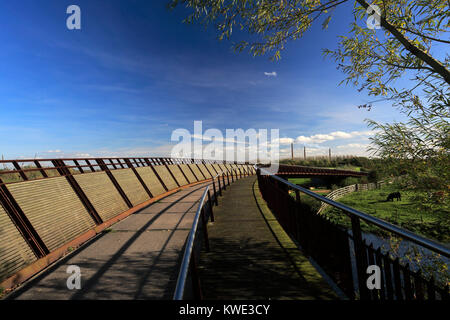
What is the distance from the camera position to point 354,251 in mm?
2434

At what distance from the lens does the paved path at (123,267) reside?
11.1 feet

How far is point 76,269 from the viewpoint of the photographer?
13.8 ft

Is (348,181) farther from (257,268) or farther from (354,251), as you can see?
(354,251)

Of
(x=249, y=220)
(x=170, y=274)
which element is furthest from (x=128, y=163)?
→ (x=170, y=274)

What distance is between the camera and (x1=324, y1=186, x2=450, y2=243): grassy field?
63.5 feet

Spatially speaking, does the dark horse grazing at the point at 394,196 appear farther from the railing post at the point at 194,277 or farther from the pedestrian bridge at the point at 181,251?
the railing post at the point at 194,277

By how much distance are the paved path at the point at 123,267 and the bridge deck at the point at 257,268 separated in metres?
0.78

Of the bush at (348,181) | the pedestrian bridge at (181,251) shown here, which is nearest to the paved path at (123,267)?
the pedestrian bridge at (181,251)

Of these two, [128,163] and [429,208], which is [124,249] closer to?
[429,208]

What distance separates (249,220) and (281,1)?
5907mm

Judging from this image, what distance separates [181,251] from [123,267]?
117 cm

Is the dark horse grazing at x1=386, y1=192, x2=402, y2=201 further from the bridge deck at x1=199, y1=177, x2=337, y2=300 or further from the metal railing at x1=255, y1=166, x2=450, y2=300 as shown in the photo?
the metal railing at x1=255, y1=166, x2=450, y2=300

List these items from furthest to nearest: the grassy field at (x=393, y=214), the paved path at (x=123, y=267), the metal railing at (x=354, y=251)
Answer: the grassy field at (x=393, y=214) → the paved path at (x=123, y=267) → the metal railing at (x=354, y=251)

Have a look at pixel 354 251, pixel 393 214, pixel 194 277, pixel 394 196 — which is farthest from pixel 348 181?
pixel 194 277
